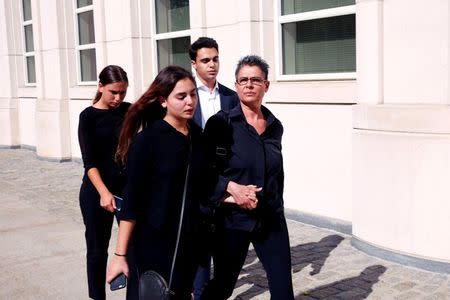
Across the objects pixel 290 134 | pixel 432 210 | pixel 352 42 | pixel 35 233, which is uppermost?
pixel 352 42

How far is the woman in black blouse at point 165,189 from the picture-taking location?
10.2ft

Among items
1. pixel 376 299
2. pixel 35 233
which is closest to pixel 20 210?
pixel 35 233

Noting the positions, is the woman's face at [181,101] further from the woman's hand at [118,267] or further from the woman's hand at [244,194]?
the woman's hand at [118,267]

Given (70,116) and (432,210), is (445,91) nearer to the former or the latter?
(432,210)

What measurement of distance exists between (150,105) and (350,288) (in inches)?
103

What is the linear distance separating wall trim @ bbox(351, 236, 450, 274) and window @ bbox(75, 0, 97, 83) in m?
8.69

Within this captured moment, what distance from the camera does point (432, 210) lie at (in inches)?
206

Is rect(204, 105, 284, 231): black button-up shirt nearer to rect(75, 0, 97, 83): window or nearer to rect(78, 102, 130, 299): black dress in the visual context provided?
rect(78, 102, 130, 299): black dress

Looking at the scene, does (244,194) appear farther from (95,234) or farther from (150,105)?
(95,234)

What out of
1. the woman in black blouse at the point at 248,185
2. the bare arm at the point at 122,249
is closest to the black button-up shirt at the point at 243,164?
the woman in black blouse at the point at 248,185

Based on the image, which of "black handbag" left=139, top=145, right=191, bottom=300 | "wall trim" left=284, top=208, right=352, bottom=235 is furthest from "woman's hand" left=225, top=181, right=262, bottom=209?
"wall trim" left=284, top=208, right=352, bottom=235

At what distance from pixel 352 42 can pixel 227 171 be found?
156 inches

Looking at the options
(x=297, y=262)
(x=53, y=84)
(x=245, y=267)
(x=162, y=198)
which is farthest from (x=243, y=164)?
(x=53, y=84)

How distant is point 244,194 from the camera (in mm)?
3354
